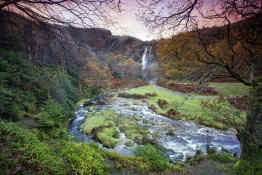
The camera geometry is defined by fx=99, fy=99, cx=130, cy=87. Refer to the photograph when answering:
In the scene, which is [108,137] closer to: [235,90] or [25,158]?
[25,158]

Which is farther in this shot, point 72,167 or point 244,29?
point 244,29

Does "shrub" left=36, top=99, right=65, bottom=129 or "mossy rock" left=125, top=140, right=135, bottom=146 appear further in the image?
"mossy rock" left=125, top=140, right=135, bottom=146

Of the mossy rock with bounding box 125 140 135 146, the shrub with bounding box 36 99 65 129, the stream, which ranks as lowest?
the stream

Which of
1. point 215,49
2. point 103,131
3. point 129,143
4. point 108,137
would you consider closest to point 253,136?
point 215,49

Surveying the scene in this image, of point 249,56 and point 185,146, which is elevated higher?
point 249,56

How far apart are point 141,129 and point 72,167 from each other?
18.6 feet

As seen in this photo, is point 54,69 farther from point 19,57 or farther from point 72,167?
point 72,167

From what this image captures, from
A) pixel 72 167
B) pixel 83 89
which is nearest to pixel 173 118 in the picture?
pixel 72 167

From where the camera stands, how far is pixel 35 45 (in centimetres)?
295

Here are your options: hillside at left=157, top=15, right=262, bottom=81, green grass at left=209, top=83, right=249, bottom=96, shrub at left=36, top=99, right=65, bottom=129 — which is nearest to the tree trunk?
hillside at left=157, top=15, right=262, bottom=81

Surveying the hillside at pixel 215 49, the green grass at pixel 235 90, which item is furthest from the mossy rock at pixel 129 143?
the green grass at pixel 235 90

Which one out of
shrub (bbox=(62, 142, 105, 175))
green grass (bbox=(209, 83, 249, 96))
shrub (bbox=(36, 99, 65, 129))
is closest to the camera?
shrub (bbox=(62, 142, 105, 175))

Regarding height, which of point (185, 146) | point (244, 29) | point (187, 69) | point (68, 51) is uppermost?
point (244, 29)

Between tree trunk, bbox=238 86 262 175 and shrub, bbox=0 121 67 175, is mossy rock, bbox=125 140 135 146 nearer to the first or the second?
shrub, bbox=0 121 67 175
